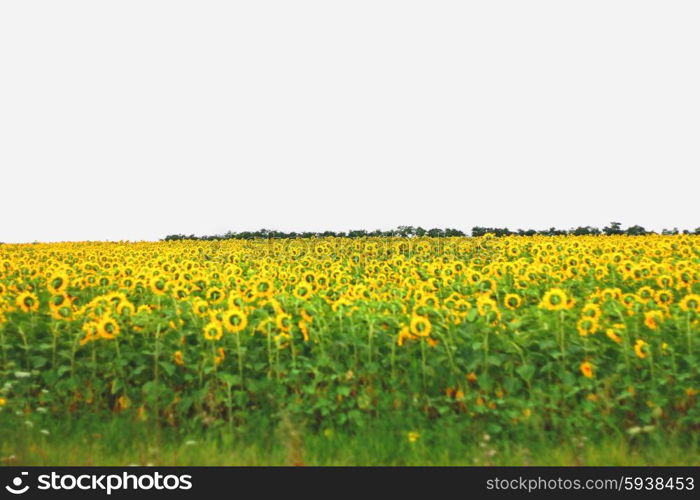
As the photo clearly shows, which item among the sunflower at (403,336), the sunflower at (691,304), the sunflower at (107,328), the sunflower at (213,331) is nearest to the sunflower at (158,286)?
the sunflower at (107,328)

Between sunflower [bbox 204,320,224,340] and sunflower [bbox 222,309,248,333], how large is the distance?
89 millimetres

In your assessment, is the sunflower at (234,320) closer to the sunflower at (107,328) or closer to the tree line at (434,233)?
the sunflower at (107,328)

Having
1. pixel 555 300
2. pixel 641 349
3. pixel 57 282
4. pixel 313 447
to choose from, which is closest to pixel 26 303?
pixel 57 282

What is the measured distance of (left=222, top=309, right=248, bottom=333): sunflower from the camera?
297 inches

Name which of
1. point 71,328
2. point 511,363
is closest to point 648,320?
point 511,363

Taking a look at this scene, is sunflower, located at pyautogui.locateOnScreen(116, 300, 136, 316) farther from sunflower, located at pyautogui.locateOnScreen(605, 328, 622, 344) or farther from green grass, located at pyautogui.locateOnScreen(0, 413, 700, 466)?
sunflower, located at pyautogui.locateOnScreen(605, 328, 622, 344)

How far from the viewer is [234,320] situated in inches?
299

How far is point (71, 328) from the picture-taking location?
8.51 metres

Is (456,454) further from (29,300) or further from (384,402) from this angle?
(29,300)

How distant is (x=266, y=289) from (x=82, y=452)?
4.08m

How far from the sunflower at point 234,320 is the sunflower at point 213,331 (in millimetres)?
89

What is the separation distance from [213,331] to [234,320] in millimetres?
260

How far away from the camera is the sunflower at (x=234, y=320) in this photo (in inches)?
297
